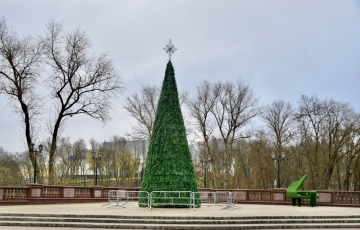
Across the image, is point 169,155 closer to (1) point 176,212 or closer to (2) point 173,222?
(1) point 176,212

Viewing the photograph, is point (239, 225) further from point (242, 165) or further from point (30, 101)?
point (242, 165)

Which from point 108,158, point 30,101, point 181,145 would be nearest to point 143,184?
point 181,145

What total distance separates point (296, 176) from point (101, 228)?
1378 inches

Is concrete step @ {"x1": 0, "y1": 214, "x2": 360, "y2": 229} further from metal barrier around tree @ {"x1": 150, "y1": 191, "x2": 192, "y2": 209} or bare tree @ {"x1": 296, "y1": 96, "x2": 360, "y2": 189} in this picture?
bare tree @ {"x1": 296, "y1": 96, "x2": 360, "y2": 189}

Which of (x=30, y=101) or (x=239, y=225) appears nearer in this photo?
(x=239, y=225)

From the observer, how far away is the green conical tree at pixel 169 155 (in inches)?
717

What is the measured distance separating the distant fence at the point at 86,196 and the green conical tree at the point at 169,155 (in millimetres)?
2034

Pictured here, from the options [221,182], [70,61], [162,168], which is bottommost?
[221,182]

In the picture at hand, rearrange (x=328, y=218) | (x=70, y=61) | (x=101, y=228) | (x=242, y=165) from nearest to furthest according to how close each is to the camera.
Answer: (x=101, y=228) → (x=328, y=218) → (x=70, y=61) → (x=242, y=165)

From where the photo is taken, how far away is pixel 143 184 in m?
18.8

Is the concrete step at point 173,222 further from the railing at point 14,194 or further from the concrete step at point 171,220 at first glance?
the railing at point 14,194

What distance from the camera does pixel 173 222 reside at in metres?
12.9

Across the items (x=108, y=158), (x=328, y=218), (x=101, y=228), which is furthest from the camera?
(x=108, y=158)

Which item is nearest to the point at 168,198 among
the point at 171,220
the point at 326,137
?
the point at 171,220
